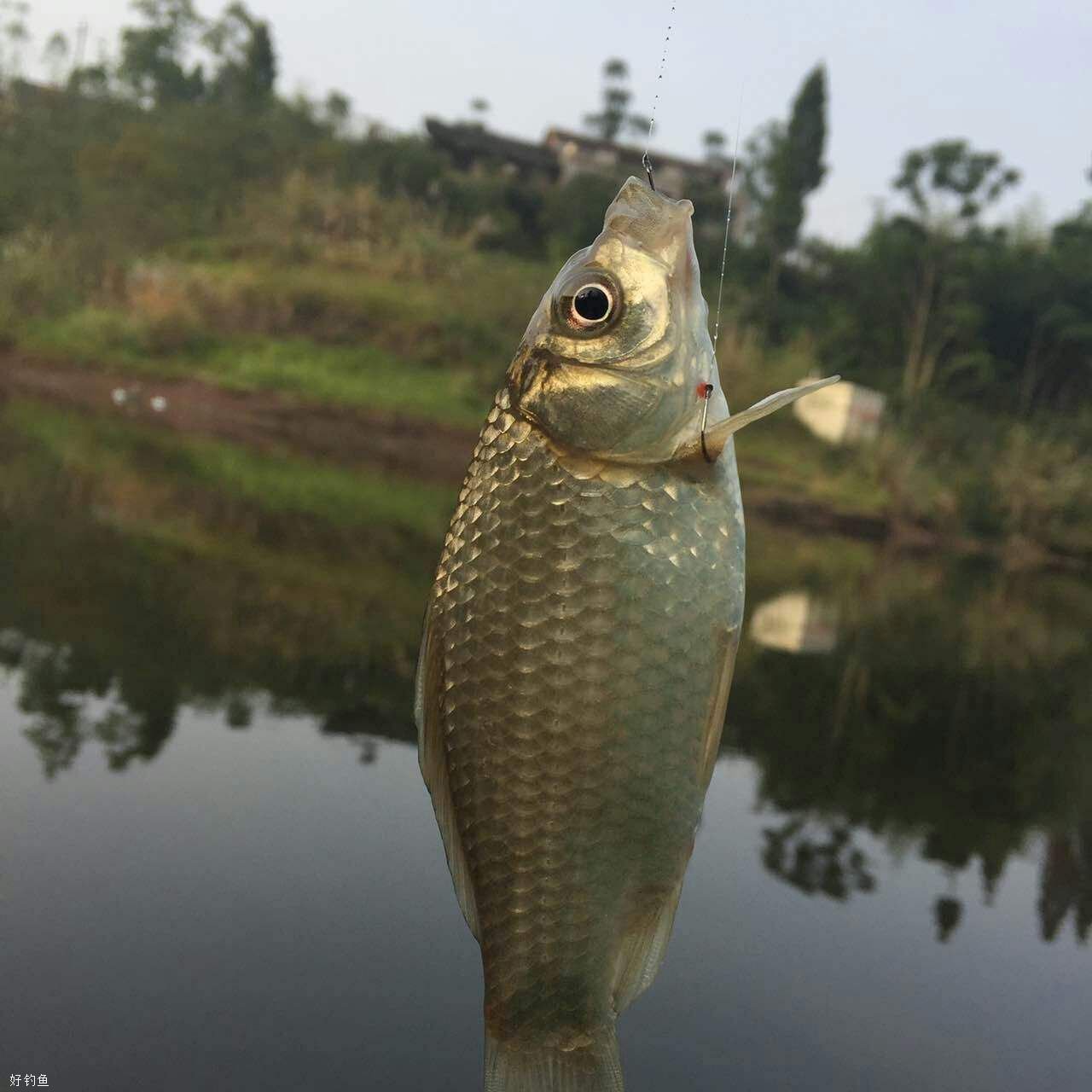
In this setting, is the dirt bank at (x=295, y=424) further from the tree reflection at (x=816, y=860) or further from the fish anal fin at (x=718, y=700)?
the fish anal fin at (x=718, y=700)

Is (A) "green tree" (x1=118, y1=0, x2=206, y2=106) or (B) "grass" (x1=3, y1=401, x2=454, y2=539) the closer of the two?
(B) "grass" (x1=3, y1=401, x2=454, y2=539)

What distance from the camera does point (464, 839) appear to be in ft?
4.93

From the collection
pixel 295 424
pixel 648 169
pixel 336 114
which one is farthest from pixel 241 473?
pixel 336 114

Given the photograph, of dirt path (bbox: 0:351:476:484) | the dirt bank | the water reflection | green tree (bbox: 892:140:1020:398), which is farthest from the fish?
green tree (bbox: 892:140:1020:398)

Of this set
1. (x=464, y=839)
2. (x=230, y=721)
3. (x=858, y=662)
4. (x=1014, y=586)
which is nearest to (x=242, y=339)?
(x=1014, y=586)

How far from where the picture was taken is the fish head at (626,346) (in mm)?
1440

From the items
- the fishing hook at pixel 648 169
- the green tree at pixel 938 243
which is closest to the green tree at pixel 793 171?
the green tree at pixel 938 243

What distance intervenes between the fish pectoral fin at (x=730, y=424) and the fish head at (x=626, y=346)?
0.02 metres

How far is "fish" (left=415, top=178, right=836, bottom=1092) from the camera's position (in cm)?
142

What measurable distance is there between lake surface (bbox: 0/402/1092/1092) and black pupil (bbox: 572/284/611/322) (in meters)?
2.69

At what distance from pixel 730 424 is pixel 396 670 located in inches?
248

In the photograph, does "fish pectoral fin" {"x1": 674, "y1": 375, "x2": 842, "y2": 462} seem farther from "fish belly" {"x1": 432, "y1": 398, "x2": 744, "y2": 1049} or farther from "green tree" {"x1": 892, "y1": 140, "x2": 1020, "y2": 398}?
"green tree" {"x1": 892, "y1": 140, "x2": 1020, "y2": 398}

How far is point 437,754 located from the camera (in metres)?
1.50

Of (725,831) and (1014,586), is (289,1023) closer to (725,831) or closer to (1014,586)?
(725,831)
